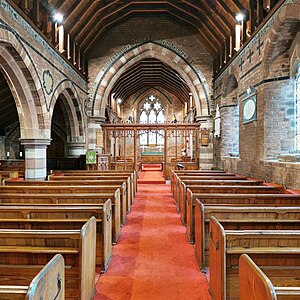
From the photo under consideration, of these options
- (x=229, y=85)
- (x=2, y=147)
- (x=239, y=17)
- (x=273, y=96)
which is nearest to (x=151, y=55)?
(x=229, y=85)

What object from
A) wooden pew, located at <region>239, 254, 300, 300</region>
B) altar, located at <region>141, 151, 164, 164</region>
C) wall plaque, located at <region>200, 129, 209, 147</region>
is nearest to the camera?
wooden pew, located at <region>239, 254, 300, 300</region>

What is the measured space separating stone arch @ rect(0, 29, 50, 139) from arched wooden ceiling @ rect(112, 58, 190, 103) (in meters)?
8.43

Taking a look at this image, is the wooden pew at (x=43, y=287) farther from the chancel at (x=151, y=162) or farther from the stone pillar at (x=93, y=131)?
the stone pillar at (x=93, y=131)

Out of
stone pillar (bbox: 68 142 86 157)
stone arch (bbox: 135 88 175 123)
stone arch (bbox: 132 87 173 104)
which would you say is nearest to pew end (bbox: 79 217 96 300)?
stone pillar (bbox: 68 142 86 157)

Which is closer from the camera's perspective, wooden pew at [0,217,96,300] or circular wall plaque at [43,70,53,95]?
wooden pew at [0,217,96,300]

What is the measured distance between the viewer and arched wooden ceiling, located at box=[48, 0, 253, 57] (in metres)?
8.98

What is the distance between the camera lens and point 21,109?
7.77 meters

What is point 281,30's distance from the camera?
623 centimetres

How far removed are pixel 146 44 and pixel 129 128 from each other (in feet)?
12.2

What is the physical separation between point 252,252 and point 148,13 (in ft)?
40.0

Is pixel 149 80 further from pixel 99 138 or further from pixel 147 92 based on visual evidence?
pixel 99 138

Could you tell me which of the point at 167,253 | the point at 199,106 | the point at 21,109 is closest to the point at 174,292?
the point at 167,253

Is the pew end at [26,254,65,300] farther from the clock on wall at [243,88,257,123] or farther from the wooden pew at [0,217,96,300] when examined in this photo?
the clock on wall at [243,88,257,123]

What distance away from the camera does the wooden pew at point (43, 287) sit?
1.39 meters
